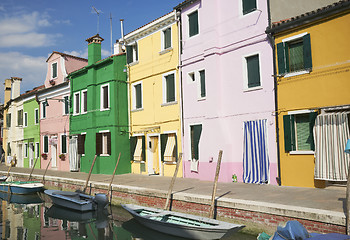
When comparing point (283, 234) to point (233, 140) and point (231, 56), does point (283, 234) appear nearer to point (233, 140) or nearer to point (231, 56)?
point (233, 140)

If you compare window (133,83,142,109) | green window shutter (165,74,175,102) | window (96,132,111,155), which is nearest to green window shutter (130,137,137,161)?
window (96,132,111,155)

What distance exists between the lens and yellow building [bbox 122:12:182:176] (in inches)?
671

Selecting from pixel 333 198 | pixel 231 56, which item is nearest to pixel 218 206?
pixel 333 198

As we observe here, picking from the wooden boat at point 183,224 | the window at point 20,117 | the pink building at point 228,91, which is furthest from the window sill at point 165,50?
the window at point 20,117

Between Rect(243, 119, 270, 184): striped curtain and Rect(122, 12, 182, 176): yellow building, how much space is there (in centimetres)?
428

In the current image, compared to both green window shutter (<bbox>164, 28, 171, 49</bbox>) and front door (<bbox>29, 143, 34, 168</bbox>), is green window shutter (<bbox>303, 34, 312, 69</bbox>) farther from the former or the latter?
front door (<bbox>29, 143, 34, 168</bbox>)

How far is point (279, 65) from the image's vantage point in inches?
483

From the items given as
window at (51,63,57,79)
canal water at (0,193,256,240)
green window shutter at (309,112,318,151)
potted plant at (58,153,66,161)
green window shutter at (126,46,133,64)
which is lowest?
canal water at (0,193,256,240)

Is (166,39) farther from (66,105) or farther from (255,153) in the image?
(66,105)

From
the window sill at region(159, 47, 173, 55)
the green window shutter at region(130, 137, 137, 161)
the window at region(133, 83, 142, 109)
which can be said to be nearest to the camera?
the window sill at region(159, 47, 173, 55)

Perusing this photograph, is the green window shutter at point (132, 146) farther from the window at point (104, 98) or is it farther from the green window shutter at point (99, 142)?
the window at point (104, 98)

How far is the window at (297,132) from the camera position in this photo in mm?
11547

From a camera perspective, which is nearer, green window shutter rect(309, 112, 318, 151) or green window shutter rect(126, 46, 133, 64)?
green window shutter rect(309, 112, 318, 151)

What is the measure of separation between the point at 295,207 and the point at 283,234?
1.32 m
